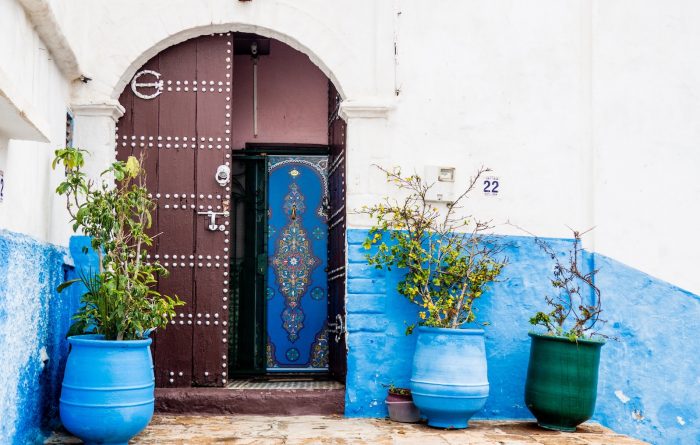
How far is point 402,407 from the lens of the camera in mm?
4945

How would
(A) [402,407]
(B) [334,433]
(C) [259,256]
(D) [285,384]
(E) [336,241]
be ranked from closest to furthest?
(B) [334,433] < (A) [402,407] < (D) [285,384] < (E) [336,241] < (C) [259,256]

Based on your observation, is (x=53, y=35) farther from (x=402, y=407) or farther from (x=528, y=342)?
(x=528, y=342)

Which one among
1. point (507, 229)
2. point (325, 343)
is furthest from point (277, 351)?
point (507, 229)

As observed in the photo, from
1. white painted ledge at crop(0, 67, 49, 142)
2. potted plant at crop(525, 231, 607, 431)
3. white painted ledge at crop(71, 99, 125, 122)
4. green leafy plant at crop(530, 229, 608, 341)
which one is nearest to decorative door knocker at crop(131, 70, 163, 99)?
white painted ledge at crop(71, 99, 125, 122)

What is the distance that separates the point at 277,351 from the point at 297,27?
2.75 meters

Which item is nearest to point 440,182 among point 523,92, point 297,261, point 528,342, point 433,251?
point 433,251

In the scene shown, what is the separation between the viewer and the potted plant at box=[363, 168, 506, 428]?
468 cm

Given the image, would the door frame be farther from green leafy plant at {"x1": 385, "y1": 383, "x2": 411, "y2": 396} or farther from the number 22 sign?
the number 22 sign

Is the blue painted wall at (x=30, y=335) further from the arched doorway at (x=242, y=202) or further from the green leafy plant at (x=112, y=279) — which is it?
the arched doorway at (x=242, y=202)

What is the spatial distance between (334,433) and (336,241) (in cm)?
176

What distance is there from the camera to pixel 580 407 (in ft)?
15.5

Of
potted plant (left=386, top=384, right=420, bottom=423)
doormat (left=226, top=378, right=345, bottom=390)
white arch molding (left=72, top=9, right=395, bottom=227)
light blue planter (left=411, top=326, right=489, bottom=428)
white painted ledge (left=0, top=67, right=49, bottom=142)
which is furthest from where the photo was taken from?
doormat (left=226, top=378, right=345, bottom=390)

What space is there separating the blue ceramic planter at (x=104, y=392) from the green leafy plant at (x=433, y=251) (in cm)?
170

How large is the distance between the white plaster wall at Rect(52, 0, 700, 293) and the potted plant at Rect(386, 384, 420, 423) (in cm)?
123
